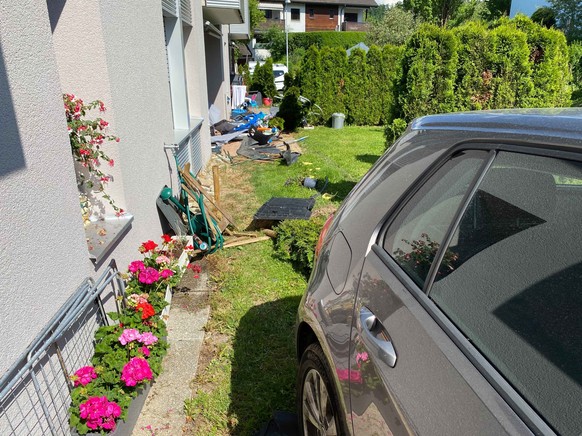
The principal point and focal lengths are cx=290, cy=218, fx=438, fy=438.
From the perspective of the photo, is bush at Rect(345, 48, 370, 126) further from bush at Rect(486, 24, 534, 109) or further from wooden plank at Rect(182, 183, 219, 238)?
wooden plank at Rect(182, 183, 219, 238)

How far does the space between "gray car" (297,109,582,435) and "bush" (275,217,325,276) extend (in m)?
2.73

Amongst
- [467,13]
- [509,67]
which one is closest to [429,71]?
[509,67]

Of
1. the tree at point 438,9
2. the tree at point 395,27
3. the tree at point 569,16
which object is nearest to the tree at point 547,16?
the tree at point 569,16

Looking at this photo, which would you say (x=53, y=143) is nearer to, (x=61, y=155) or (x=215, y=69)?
(x=61, y=155)

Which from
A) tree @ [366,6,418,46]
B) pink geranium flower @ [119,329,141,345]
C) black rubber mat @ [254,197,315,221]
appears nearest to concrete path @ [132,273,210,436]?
pink geranium flower @ [119,329,141,345]

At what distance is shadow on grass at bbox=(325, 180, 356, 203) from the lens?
7376 millimetres

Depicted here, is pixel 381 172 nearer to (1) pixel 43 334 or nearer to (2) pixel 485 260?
(2) pixel 485 260

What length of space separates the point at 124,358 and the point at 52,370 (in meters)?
0.50

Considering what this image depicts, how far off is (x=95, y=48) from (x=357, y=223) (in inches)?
96.4

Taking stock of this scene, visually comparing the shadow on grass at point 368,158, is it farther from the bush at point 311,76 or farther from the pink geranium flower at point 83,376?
the pink geranium flower at point 83,376

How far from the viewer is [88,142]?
3.25m

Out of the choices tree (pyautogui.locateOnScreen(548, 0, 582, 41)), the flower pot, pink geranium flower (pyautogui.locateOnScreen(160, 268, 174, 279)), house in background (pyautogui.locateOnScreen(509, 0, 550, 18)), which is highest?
house in background (pyautogui.locateOnScreen(509, 0, 550, 18))

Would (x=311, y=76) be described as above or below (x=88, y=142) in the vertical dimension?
above

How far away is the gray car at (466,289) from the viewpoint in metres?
1.03
